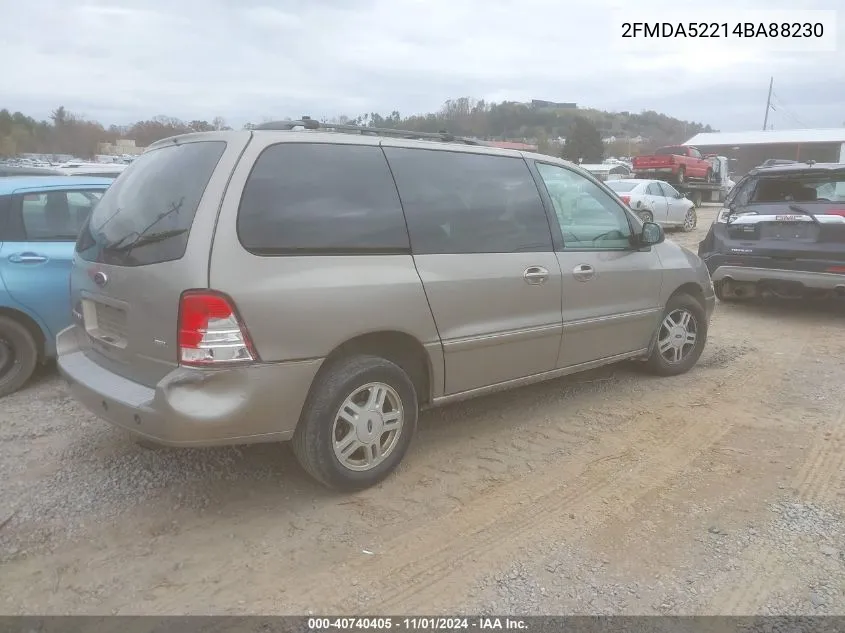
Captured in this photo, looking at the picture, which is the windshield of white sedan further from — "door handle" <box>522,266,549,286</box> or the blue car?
the blue car

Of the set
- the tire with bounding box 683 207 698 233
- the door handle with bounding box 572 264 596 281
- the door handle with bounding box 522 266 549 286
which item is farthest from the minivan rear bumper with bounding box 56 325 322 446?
the tire with bounding box 683 207 698 233

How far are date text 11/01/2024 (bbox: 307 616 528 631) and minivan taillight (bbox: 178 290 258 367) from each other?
1145mm

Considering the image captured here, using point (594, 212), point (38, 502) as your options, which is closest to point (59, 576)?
point (38, 502)

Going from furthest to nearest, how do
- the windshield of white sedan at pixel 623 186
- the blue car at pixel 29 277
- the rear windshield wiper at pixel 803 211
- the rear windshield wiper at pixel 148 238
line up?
1. the windshield of white sedan at pixel 623 186
2. the rear windshield wiper at pixel 803 211
3. the blue car at pixel 29 277
4. the rear windshield wiper at pixel 148 238

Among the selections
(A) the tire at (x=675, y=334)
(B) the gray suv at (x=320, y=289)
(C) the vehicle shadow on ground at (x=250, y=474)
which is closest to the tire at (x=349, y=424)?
(B) the gray suv at (x=320, y=289)

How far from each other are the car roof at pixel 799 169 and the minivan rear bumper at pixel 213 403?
21.0 feet

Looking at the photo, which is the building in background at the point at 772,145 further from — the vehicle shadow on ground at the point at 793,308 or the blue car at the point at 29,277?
the blue car at the point at 29,277

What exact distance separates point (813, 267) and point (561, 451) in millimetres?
4477

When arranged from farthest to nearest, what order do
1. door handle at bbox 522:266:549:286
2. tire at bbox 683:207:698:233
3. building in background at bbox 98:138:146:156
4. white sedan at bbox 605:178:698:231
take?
building in background at bbox 98:138:146:156 → tire at bbox 683:207:698:233 → white sedan at bbox 605:178:698:231 → door handle at bbox 522:266:549:286

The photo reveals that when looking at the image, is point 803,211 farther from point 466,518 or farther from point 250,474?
point 250,474

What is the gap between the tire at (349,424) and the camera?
3.19 m

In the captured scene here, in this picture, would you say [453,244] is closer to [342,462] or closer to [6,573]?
[342,462]

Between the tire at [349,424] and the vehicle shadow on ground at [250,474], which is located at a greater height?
the tire at [349,424]

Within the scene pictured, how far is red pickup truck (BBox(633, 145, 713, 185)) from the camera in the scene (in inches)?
964
